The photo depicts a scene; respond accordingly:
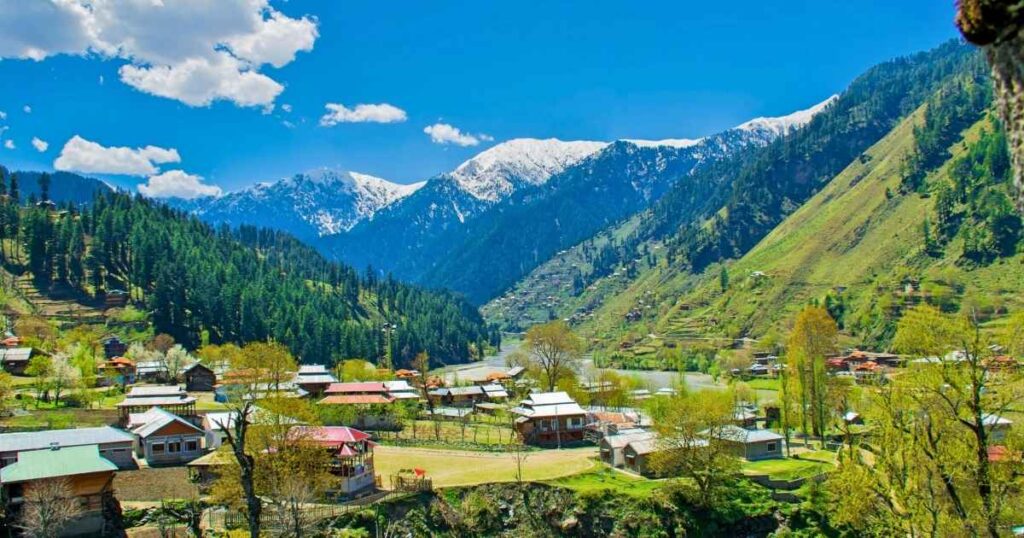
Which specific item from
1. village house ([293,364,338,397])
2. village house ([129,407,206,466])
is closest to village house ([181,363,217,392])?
village house ([293,364,338,397])

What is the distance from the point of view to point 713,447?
60500mm

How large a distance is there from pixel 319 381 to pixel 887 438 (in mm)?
90947

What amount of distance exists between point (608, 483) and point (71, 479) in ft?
137

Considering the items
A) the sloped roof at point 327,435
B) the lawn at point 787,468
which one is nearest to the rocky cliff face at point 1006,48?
the sloped roof at point 327,435

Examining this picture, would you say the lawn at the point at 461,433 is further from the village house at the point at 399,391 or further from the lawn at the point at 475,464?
the village house at the point at 399,391

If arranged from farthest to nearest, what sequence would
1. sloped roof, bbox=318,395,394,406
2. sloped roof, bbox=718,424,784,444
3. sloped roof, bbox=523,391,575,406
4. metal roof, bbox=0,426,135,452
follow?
1. sloped roof, bbox=318,395,394,406
2. sloped roof, bbox=523,391,575,406
3. sloped roof, bbox=718,424,784,444
4. metal roof, bbox=0,426,135,452

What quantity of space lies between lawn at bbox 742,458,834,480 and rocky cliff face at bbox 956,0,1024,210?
206 ft

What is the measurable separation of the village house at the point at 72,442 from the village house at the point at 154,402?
1598 cm

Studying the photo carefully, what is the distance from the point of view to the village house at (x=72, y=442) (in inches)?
2061

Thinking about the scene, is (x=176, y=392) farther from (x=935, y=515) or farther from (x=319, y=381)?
(x=935, y=515)

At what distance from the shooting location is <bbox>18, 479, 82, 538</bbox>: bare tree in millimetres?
42406

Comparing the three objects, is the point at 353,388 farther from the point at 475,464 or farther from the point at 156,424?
the point at 475,464

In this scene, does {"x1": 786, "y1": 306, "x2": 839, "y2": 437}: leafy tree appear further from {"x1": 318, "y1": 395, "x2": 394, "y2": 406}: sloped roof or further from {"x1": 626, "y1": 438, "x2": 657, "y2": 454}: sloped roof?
{"x1": 318, "y1": 395, "x2": 394, "y2": 406}: sloped roof

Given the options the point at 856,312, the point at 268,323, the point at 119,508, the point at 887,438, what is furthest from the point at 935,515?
the point at 856,312
